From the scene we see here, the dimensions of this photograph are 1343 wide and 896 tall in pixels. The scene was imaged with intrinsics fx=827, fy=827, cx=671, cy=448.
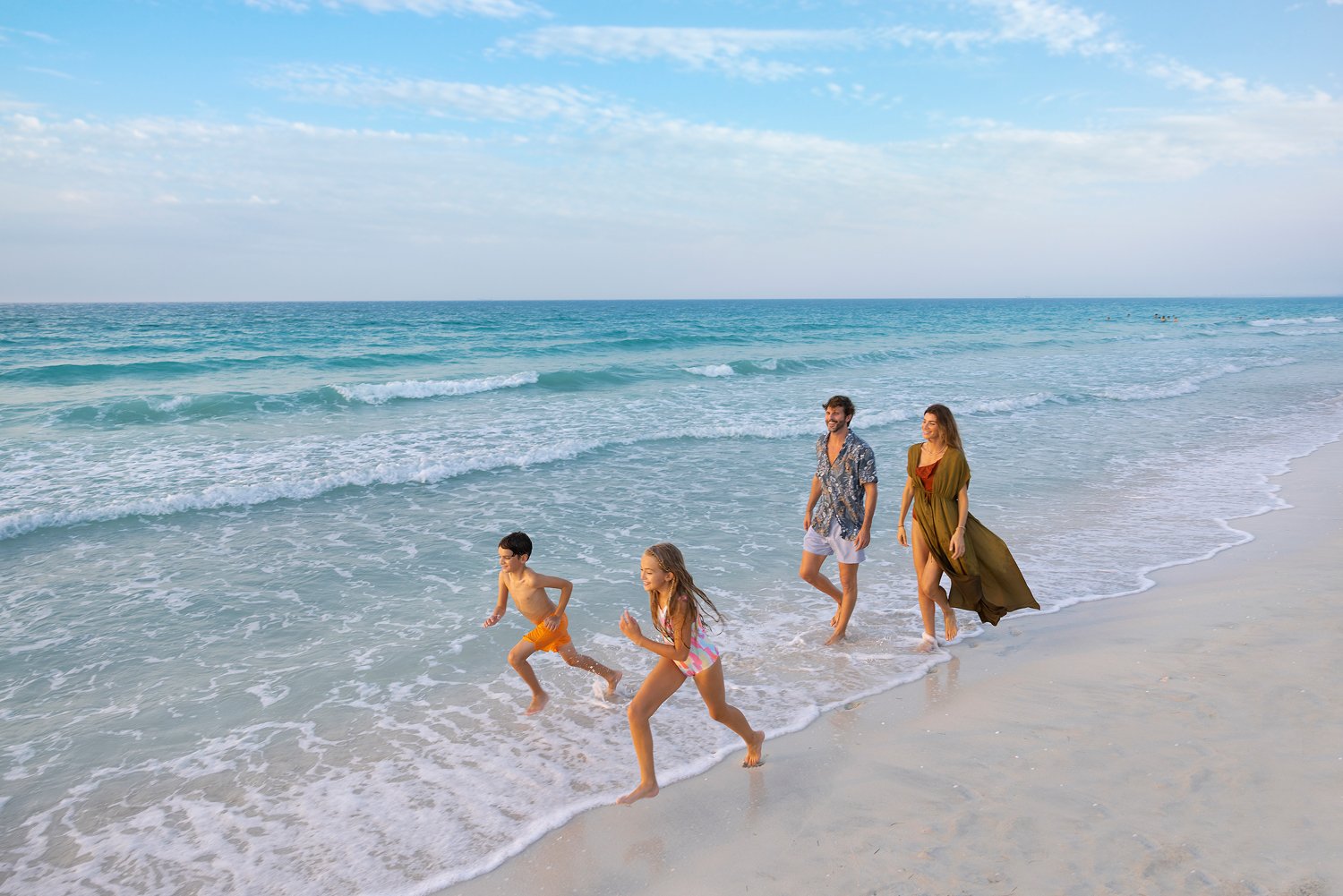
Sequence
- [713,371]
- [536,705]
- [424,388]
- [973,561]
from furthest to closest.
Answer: [713,371]
[424,388]
[973,561]
[536,705]

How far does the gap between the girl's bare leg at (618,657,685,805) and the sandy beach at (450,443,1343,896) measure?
109mm

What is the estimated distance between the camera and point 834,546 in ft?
19.8

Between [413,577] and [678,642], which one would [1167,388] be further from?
[678,642]

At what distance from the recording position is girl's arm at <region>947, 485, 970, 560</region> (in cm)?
561

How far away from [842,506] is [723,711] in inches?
86.9

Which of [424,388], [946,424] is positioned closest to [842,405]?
[946,424]

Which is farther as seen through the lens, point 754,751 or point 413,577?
point 413,577

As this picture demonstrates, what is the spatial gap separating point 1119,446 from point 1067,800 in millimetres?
12414

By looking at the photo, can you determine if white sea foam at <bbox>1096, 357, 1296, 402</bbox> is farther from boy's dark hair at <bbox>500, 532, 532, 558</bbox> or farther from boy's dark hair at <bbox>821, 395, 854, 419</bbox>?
boy's dark hair at <bbox>500, 532, 532, 558</bbox>

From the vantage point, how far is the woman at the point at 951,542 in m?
5.61

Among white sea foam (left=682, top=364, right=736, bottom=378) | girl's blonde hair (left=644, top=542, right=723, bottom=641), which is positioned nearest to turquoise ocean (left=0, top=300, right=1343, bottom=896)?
girl's blonde hair (left=644, top=542, right=723, bottom=641)

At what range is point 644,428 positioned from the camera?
53.7ft

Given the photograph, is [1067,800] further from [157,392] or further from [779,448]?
[157,392]

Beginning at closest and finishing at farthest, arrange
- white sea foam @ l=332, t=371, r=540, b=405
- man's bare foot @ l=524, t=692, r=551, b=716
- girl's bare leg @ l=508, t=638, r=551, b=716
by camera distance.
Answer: girl's bare leg @ l=508, t=638, r=551, b=716 < man's bare foot @ l=524, t=692, r=551, b=716 < white sea foam @ l=332, t=371, r=540, b=405
